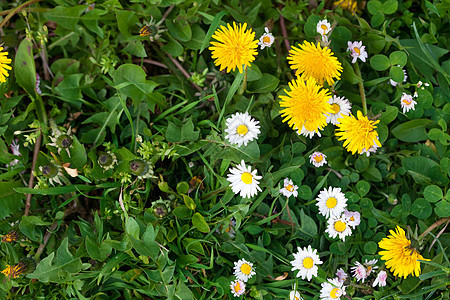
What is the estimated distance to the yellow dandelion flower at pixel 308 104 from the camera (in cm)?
169

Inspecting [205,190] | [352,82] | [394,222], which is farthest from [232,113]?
[394,222]

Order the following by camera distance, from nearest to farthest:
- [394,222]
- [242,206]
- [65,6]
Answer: [242,206], [394,222], [65,6]

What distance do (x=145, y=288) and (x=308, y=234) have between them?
0.82 metres

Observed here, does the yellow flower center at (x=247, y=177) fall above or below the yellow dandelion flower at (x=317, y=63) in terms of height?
below

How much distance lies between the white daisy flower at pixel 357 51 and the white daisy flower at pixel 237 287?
3.97 ft

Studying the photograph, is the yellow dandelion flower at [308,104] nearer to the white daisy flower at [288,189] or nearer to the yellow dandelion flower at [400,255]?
the white daisy flower at [288,189]

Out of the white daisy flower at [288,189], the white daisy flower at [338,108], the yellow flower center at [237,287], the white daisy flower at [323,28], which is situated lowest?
the yellow flower center at [237,287]

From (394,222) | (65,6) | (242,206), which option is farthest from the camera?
(65,6)

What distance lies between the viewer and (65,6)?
6.63 ft

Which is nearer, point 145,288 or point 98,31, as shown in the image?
point 145,288

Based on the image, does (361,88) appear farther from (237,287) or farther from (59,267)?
(59,267)

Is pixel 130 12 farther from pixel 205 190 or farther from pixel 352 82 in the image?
pixel 352 82

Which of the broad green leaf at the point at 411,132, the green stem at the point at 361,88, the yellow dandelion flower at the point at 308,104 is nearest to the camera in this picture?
the yellow dandelion flower at the point at 308,104

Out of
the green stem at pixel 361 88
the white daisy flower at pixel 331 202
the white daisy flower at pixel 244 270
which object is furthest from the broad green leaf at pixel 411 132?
the white daisy flower at pixel 244 270
